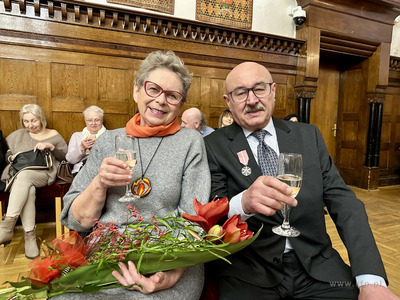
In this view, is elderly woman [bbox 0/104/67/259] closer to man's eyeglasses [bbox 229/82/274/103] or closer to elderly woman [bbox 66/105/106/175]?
elderly woman [bbox 66/105/106/175]

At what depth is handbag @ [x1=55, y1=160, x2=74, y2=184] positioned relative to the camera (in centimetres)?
313

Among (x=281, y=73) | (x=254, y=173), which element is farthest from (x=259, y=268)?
(x=281, y=73)

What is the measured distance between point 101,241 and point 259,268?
2.27ft

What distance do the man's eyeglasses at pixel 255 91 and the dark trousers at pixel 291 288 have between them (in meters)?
0.76

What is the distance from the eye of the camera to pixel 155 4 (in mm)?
4051

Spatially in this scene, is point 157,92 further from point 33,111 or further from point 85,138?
point 33,111

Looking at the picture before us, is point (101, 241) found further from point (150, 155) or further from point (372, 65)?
point (372, 65)

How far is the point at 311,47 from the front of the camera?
4.96 m

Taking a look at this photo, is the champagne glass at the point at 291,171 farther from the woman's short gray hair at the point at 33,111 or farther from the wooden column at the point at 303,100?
the wooden column at the point at 303,100

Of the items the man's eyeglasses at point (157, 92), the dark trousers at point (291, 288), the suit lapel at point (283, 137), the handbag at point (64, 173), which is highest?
the man's eyeglasses at point (157, 92)

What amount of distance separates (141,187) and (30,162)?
7.73 ft

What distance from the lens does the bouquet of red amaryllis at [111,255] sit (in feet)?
2.47

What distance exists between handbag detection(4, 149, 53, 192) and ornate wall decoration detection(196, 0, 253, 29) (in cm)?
300

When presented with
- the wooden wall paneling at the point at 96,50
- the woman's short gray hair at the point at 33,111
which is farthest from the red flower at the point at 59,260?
the wooden wall paneling at the point at 96,50
